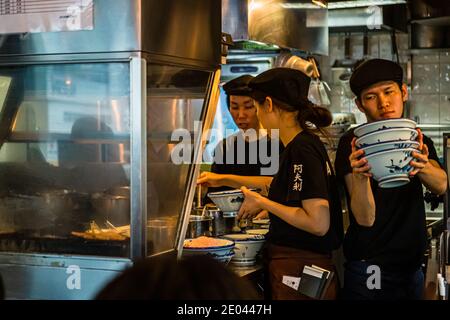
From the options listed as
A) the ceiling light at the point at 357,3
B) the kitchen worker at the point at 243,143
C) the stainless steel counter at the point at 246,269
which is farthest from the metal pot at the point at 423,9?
the stainless steel counter at the point at 246,269

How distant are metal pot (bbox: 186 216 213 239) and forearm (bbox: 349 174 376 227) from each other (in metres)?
0.74

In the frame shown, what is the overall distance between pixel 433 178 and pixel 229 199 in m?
0.93

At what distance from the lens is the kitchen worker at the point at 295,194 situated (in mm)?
3033

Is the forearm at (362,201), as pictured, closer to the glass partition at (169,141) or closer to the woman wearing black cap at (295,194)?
the woman wearing black cap at (295,194)

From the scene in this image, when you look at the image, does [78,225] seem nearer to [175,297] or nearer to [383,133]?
[383,133]

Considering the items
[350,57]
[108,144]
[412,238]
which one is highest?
[350,57]

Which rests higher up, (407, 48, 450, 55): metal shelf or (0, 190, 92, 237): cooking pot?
(407, 48, 450, 55): metal shelf

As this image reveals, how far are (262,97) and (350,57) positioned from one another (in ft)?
13.6

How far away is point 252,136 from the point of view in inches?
182

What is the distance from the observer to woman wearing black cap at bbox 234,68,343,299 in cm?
303

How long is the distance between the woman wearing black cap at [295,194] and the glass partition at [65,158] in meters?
0.82

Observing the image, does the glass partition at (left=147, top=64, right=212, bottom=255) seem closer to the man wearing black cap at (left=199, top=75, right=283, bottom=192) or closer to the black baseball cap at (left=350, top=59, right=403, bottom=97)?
the black baseball cap at (left=350, top=59, right=403, bottom=97)

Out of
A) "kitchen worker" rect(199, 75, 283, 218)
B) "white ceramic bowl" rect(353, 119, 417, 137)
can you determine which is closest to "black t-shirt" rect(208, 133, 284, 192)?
"kitchen worker" rect(199, 75, 283, 218)
